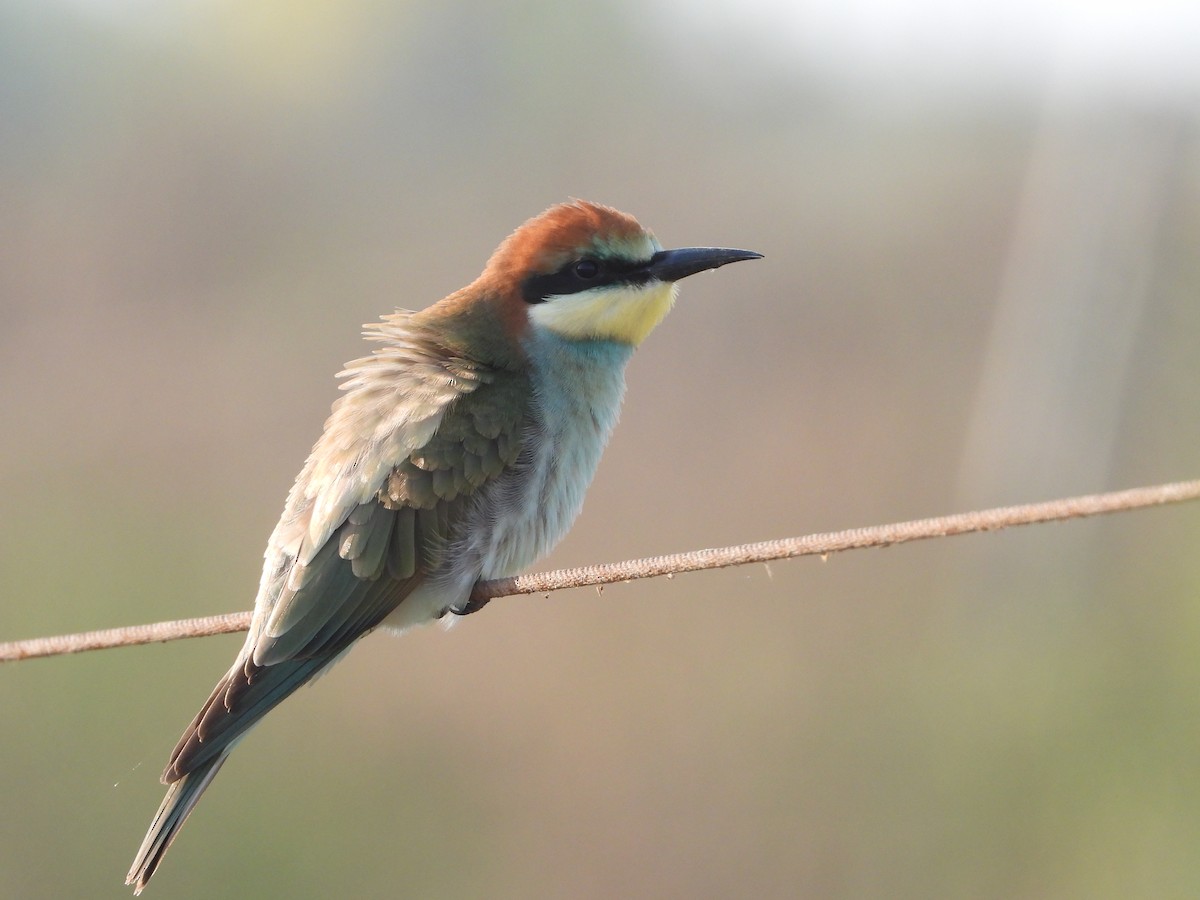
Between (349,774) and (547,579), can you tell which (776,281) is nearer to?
(349,774)

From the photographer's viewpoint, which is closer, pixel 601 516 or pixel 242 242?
pixel 601 516

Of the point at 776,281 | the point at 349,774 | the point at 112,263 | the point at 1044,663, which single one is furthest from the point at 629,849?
the point at 112,263

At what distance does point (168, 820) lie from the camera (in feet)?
7.32

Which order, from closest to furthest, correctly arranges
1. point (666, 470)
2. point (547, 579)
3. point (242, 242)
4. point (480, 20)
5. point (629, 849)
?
point (547, 579) < point (629, 849) < point (666, 470) < point (242, 242) < point (480, 20)

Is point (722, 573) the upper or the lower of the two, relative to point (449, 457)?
lower

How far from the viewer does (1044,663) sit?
5.60 meters

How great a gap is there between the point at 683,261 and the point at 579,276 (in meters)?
0.24

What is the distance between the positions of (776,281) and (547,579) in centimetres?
818

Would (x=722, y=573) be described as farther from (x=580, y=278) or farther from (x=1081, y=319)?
(x=580, y=278)

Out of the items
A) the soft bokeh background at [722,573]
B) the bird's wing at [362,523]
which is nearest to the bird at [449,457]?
the bird's wing at [362,523]

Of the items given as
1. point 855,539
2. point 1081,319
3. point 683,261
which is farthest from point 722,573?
point 855,539

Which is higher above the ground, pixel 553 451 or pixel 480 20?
pixel 480 20

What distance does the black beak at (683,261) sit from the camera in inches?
113

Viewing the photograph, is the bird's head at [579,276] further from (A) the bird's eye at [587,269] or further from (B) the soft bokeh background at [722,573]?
(B) the soft bokeh background at [722,573]
